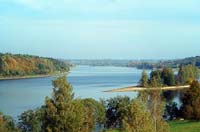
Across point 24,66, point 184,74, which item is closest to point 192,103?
point 184,74

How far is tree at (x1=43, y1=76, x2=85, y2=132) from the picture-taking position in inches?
573

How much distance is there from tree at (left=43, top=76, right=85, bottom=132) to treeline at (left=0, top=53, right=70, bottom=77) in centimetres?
11400

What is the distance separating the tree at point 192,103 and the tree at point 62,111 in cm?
2597

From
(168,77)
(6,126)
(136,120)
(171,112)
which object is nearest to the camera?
(136,120)

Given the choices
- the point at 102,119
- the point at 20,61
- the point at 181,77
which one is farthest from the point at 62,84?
the point at 20,61

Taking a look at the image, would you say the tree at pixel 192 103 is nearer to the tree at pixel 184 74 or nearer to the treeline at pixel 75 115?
the treeline at pixel 75 115

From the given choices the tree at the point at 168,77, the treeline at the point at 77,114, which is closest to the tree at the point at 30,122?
the treeline at the point at 77,114

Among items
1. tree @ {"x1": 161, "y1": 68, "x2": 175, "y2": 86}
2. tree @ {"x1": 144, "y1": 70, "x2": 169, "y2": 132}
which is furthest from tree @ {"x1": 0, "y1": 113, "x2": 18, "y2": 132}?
tree @ {"x1": 161, "y1": 68, "x2": 175, "y2": 86}

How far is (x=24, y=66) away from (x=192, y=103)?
10231cm

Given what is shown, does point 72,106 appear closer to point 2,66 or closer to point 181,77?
point 181,77

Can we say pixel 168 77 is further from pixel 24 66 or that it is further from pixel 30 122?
pixel 30 122

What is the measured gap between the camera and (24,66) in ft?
451

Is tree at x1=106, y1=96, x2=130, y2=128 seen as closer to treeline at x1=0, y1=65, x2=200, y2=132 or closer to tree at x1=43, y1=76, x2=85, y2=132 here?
treeline at x1=0, y1=65, x2=200, y2=132

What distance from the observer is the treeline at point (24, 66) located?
129m
